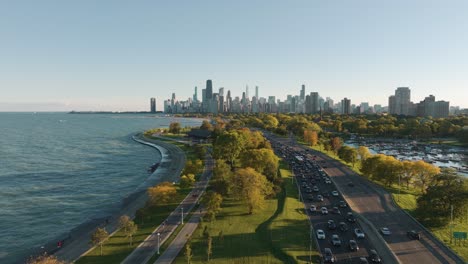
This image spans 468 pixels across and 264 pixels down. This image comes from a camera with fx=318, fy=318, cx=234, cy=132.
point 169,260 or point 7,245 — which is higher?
point 169,260

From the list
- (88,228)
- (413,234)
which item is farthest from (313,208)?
(88,228)

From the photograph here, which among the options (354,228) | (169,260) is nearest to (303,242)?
(354,228)

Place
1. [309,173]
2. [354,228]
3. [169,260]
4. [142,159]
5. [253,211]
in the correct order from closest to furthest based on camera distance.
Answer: [169,260] < [354,228] < [253,211] < [309,173] < [142,159]

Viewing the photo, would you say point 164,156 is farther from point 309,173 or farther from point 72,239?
point 72,239

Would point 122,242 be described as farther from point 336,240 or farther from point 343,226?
point 343,226

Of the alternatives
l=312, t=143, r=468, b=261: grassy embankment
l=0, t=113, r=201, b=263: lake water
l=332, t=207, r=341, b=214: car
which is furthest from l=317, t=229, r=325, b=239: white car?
l=0, t=113, r=201, b=263: lake water

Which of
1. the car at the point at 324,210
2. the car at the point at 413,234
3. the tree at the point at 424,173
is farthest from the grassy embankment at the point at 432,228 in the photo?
the car at the point at 324,210

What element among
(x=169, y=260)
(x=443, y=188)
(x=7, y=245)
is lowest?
(x=7, y=245)
